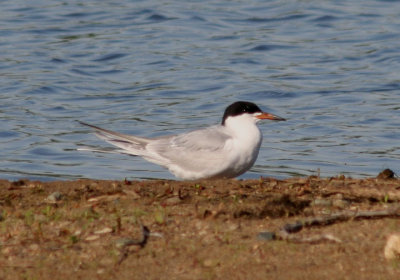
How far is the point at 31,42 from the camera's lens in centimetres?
1536

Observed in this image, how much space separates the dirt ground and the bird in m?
0.74

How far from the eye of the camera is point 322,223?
564 cm

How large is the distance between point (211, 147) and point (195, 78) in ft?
19.1

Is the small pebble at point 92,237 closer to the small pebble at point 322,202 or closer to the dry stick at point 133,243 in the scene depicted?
the dry stick at point 133,243

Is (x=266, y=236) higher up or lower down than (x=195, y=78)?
lower down

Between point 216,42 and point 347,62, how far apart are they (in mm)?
2342

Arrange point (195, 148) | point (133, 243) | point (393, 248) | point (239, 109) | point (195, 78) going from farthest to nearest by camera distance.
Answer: point (195, 78) → point (239, 109) → point (195, 148) → point (133, 243) → point (393, 248)

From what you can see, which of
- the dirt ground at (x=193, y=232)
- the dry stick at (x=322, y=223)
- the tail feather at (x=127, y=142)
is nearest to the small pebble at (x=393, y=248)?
the dirt ground at (x=193, y=232)

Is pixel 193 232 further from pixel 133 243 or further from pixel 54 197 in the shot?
pixel 54 197

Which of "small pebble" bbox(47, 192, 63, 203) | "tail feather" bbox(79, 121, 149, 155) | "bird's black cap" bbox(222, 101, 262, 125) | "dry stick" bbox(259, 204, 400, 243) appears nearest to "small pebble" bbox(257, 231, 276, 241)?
"dry stick" bbox(259, 204, 400, 243)

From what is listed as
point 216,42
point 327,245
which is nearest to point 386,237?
point 327,245

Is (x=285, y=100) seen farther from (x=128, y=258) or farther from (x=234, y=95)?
(x=128, y=258)

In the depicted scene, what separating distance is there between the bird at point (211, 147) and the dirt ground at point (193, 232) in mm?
744

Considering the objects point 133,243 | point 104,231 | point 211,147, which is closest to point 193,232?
point 133,243
